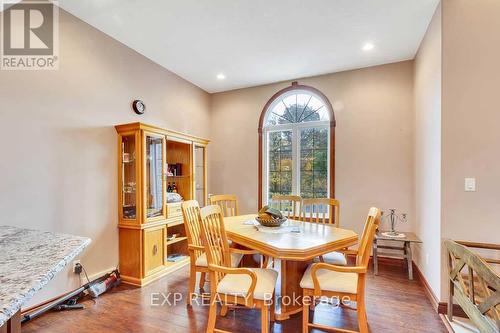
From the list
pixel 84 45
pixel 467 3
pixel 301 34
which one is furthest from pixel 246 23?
pixel 467 3

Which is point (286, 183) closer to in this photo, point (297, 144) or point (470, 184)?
point (297, 144)

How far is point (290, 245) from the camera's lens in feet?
6.43

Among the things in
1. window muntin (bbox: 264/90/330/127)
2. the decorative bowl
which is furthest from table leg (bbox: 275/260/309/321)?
window muntin (bbox: 264/90/330/127)

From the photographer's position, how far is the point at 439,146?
2.40m

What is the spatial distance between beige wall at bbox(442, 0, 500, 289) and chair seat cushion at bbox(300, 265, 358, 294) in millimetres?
1104

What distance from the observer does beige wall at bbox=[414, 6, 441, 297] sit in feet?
8.00

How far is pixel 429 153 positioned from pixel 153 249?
335cm

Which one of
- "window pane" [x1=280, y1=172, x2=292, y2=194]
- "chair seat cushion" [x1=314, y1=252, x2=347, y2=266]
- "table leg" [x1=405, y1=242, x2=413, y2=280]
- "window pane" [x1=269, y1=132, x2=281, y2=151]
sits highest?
"window pane" [x1=269, y1=132, x2=281, y2=151]

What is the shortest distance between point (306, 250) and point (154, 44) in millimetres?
3011

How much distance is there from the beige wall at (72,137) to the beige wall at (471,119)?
3.52m

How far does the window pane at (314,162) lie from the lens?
4.18 metres

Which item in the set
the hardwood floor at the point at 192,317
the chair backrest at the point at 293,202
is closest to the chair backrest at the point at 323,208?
the chair backrest at the point at 293,202

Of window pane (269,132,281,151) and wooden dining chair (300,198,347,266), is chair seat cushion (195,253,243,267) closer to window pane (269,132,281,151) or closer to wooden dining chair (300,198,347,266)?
wooden dining chair (300,198,347,266)

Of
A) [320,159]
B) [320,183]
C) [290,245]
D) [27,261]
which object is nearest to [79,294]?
[27,261]
